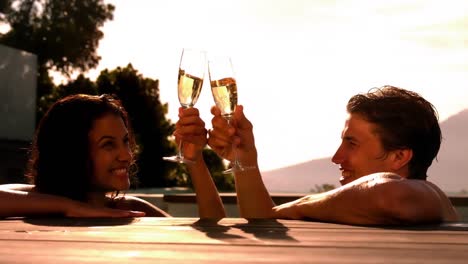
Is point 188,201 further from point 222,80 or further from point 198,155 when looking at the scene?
point 222,80

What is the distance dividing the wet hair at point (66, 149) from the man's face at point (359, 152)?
99 cm

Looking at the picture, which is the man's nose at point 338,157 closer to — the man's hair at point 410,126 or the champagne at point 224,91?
the man's hair at point 410,126

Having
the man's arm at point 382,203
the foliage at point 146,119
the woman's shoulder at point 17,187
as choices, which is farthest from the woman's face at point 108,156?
the foliage at point 146,119

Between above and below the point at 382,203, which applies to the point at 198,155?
above

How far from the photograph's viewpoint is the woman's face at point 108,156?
291 centimetres

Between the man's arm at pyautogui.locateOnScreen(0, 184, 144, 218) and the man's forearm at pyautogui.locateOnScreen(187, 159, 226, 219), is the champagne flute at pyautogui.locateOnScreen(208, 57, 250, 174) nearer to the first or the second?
the man's arm at pyautogui.locateOnScreen(0, 184, 144, 218)

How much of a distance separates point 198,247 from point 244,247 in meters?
0.07

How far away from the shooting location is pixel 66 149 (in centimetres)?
291

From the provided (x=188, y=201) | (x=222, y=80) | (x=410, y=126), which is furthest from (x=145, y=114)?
(x=222, y=80)

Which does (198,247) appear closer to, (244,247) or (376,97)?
(244,247)

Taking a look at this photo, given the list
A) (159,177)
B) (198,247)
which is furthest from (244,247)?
(159,177)

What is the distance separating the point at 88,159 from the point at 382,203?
5.22 feet

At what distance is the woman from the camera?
9.22 feet

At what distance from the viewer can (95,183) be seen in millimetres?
2912
